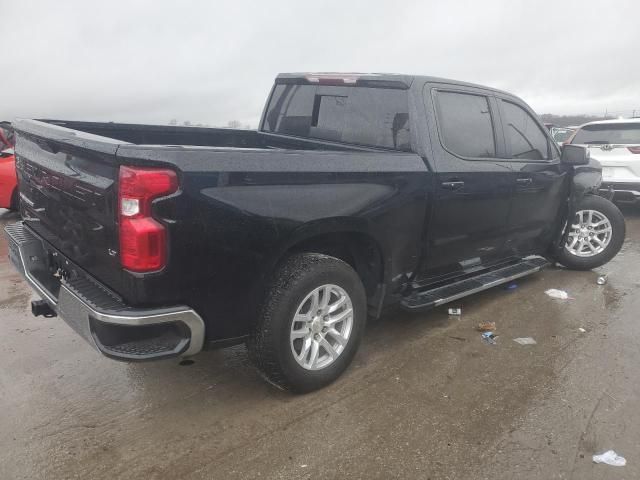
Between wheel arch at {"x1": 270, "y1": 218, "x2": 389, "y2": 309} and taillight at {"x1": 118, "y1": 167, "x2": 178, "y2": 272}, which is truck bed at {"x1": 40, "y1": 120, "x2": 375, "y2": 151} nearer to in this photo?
wheel arch at {"x1": 270, "y1": 218, "x2": 389, "y2": 309}

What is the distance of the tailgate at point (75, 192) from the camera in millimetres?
2436

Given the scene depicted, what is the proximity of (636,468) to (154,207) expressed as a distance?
2.59 metres

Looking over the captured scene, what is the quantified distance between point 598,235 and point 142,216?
530 centimetres

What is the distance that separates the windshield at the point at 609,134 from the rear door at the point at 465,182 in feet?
19.2

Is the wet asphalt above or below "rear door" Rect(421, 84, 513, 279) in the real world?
below

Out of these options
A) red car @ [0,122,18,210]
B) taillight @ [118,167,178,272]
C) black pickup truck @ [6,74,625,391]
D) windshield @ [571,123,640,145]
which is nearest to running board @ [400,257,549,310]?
black pickup truck @ [6,74,625,391]

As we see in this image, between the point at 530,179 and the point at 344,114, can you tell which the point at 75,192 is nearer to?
the point at 344,114

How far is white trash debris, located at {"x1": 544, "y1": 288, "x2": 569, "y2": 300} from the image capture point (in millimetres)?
5023

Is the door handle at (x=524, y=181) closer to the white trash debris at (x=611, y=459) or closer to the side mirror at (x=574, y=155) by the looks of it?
the side mirror at (x=574, y=155)

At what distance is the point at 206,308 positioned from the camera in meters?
2.57

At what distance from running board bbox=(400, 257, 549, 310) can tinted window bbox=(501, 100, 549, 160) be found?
3.29 ft

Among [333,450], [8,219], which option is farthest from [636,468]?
[8,219]

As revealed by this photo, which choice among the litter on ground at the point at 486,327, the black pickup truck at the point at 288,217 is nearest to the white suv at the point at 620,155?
the black pickup truck at the point at 288,217

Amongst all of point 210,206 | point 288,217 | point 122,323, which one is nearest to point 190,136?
point 288,217
